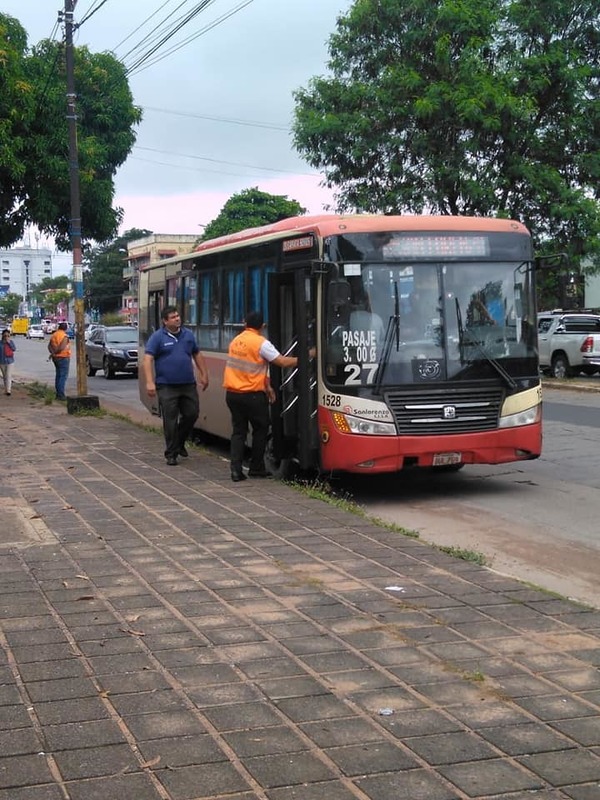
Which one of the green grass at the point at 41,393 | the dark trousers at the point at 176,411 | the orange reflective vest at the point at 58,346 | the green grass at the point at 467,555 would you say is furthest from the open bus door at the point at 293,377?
the orange reflective vest at the point at 58,346

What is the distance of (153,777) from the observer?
11.5 feet

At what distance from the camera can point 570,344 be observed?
26.3m

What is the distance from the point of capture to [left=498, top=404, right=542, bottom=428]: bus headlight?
969 cm

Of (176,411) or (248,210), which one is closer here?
(176,411)

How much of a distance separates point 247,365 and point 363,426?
155cm

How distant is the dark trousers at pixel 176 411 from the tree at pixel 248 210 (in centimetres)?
6519

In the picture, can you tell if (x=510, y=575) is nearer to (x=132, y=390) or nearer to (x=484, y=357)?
(x=484, y=357)

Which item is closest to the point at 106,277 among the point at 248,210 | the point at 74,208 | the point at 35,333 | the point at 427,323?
the point at 35,333

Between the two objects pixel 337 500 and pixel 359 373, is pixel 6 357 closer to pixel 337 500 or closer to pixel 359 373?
pixel 359 373

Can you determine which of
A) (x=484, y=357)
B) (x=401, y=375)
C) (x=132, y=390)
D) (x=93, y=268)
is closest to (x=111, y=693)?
(x=401, y=375)

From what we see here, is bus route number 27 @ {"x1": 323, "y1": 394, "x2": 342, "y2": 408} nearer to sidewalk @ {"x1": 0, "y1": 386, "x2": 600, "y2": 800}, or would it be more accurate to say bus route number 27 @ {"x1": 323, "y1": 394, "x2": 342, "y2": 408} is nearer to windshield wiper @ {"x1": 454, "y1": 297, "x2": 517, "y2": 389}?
windshield wiper @ {"x1": 454, "y1": 297, "x2": 517, "y2": 389}

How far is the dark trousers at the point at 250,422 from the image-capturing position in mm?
10125

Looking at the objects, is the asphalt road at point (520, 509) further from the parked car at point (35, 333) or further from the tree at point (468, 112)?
the parked car at point (35, 333)

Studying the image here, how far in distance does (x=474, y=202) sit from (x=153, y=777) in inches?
956
